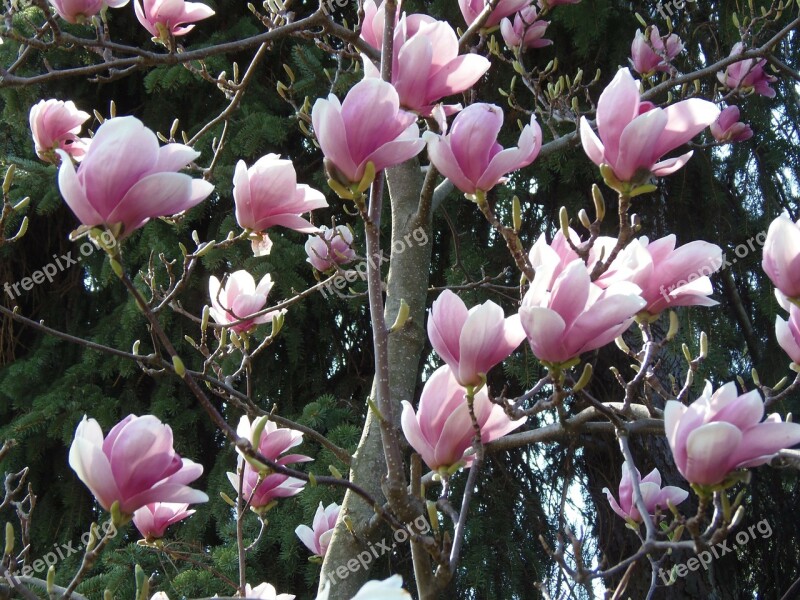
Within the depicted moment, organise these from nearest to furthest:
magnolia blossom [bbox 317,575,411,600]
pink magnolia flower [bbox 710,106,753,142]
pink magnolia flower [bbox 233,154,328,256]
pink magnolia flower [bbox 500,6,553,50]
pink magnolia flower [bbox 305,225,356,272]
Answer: magnolia blossom [bbox 317,575,411,600]
pink magnolia flower [bbox 233,154,328,256]
pink magnolia flower [bbox 305,225,356,272]
pink magnolia flower [bbox 500,6,553,50]
pink magnolia flower [bbox 710,106,753,142]

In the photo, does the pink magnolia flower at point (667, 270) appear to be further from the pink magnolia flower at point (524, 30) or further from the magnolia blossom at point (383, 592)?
the pink magnolia flower at point (524, 30)

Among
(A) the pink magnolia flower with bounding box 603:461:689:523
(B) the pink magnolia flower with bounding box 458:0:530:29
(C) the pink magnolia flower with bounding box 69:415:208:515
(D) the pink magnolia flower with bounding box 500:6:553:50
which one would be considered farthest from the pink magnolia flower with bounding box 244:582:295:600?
(D) the pink magnolia flower with bounding box 500:6:553:50

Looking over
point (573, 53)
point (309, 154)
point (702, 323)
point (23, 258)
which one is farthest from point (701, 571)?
point (23, 258)

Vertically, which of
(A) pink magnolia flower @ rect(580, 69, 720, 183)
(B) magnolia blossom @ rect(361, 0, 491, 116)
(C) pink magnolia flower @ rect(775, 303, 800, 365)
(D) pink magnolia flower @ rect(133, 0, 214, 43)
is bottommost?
(C) pink magnolia flower @ rect(775, 303, 800, 365)

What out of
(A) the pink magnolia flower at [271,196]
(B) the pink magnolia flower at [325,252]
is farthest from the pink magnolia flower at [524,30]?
(A) the pink magnolia flower at [271,196]

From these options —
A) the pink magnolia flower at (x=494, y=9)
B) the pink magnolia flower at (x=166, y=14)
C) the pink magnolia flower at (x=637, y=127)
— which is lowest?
the pink magnolia flower at (x=637, y=127)

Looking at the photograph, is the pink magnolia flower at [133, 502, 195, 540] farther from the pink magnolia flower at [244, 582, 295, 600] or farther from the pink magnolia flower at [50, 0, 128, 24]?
the pink magnolia flower at [50, 0, 128, 24]

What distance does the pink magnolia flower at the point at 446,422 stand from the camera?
75cm

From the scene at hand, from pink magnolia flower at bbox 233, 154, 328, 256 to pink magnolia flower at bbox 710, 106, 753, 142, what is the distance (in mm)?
1239

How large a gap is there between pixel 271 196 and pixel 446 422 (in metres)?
0.44

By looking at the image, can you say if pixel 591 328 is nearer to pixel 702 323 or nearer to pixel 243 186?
pixel 243 186

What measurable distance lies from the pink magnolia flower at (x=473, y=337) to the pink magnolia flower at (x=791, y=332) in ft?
1.06

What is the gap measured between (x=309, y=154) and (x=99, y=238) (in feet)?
6.74

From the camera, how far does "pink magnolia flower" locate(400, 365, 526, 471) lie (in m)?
0.75
